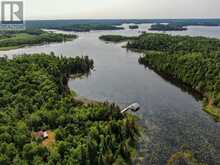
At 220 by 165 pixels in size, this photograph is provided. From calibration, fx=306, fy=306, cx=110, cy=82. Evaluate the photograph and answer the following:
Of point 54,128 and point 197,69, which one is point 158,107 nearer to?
point 197,69

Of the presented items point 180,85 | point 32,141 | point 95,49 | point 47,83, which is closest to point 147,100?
point 180,85

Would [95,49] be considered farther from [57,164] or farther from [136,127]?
[57,164]

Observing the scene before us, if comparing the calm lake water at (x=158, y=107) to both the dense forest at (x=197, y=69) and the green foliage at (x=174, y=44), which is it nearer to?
the dense forest at (x=197, y=69)

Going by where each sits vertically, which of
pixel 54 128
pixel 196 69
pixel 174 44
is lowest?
pixel 54 128

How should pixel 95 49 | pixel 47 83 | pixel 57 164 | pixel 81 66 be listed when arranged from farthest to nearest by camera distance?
pixel 95 49
pixel 81 66
pixel 47 83
pixel 57 164

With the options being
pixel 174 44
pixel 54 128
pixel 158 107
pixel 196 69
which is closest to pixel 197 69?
pixel 196 69

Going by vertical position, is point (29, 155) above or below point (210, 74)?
below
